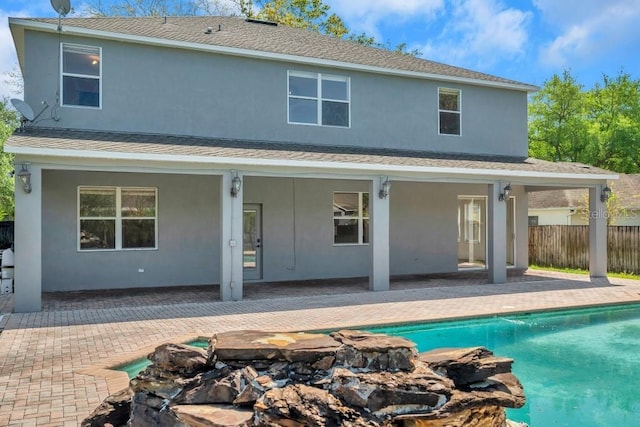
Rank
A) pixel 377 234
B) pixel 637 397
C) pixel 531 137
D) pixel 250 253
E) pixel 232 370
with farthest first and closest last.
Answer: pixel 531 137
pixel 250 253
pixel 377 234
pixel 637 397
pixel 232 370

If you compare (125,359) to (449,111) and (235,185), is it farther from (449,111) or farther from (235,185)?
(449,111)

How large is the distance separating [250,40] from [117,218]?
246 inches

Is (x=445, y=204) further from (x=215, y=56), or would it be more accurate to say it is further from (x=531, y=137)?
(x=531, y=137)

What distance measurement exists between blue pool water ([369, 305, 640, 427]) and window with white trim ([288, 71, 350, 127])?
726cm

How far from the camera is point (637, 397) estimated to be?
20.9 feet

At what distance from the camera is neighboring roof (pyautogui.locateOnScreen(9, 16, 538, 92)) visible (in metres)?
12.1

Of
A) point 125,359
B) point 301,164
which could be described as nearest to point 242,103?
point 301,164

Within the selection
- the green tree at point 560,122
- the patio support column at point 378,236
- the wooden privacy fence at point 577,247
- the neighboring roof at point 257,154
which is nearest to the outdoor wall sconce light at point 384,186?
the patio support column at point 378,236

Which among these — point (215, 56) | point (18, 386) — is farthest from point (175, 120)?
point (18, 386)

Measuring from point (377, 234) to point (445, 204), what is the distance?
Answer: 5255 millimetres

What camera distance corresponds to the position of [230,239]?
1101 centimetres

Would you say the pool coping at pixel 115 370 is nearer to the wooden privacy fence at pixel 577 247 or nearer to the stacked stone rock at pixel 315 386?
the stacked stone rock at pixel 315 386

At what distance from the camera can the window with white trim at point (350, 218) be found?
15492 mm

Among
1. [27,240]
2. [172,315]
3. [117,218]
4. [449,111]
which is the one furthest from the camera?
[449,111]
